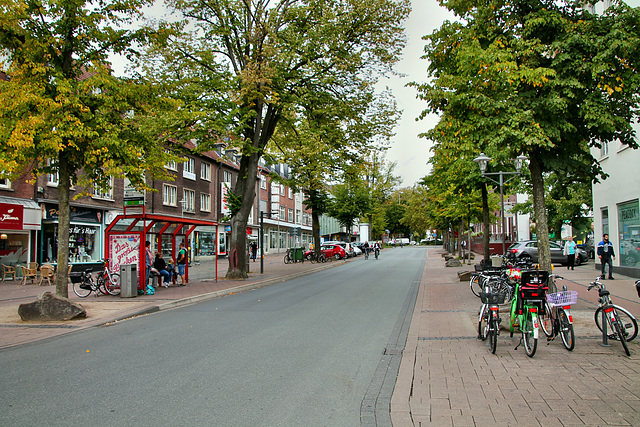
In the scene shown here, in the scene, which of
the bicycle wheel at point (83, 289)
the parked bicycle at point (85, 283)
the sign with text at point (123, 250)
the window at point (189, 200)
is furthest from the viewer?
the window at point (189, 200)

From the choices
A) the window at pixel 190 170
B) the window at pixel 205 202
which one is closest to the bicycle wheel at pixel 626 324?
the window at pixel 190 170

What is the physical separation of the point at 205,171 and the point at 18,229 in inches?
820

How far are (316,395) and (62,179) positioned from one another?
9003 mm

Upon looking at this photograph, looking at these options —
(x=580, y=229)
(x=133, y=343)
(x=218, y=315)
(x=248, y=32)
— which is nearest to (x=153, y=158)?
(x=218, y=315)

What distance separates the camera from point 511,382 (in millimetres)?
5301

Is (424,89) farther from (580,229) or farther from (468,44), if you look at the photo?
(580,229)

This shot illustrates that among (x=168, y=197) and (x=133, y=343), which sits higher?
(x=168, y=197)

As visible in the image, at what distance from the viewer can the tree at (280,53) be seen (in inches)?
719

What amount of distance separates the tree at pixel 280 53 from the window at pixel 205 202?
19.8m

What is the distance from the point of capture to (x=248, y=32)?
19094mm

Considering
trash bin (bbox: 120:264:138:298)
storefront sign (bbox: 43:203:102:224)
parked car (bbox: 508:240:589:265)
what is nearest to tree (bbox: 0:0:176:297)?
trash bin (bbox: 120:264:138:298)

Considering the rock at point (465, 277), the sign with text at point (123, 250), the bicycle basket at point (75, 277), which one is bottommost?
the rock at point (465, 277)

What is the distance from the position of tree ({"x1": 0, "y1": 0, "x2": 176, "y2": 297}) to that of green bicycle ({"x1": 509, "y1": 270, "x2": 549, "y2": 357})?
8.48m

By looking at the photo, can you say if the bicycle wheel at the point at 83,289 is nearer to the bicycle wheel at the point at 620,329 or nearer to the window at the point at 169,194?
the bicycle wheel at the point at 620,329
